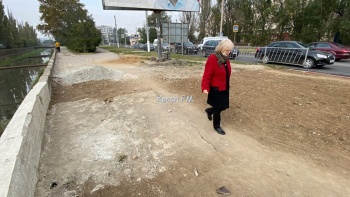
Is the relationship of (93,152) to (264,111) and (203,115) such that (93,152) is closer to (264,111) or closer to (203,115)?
(203,115)

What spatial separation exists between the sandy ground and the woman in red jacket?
671mm

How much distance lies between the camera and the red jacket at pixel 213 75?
3055 millimetres

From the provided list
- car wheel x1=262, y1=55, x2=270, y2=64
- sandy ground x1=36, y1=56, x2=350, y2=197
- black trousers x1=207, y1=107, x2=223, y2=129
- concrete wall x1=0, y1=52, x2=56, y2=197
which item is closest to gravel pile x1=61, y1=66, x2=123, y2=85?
sandy ground x1=36, y1=56, x2=350, y2=197

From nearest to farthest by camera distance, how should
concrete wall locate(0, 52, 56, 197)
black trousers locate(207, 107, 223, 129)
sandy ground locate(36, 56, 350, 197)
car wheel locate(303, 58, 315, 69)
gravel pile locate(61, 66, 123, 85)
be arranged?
concrete wall locate(0, 52, 56, 197) → sandy ground locate(36, 56, 350, 197) → black trousers locate(207, 107, 223, 129) → gravel pile locate(61, 66, 123, 85) → car wheel locate(303, 58, 315, 69)

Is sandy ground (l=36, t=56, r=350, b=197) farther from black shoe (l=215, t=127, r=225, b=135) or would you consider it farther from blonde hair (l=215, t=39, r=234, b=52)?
blonde hair (l=215, t=39, r=234, b=52)

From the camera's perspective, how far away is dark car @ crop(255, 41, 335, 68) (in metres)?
10.5

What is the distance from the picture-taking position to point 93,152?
2947mm

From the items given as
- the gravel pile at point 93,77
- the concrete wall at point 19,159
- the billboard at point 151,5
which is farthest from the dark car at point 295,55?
the concrete wall at point 19,159

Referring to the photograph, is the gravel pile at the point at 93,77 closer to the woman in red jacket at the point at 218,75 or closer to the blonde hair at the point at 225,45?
the woman in red jacket at the point at 218,75

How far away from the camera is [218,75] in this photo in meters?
3.10

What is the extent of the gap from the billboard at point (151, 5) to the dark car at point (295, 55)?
5.80m

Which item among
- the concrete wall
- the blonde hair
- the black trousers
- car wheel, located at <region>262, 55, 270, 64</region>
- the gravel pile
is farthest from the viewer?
car wheel, located at <region>262, 55, 270, 64</region>

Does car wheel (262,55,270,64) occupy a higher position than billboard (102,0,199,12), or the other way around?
billboard (102,0,199,12)

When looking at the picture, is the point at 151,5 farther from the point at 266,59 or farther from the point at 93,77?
the point at 266,59
